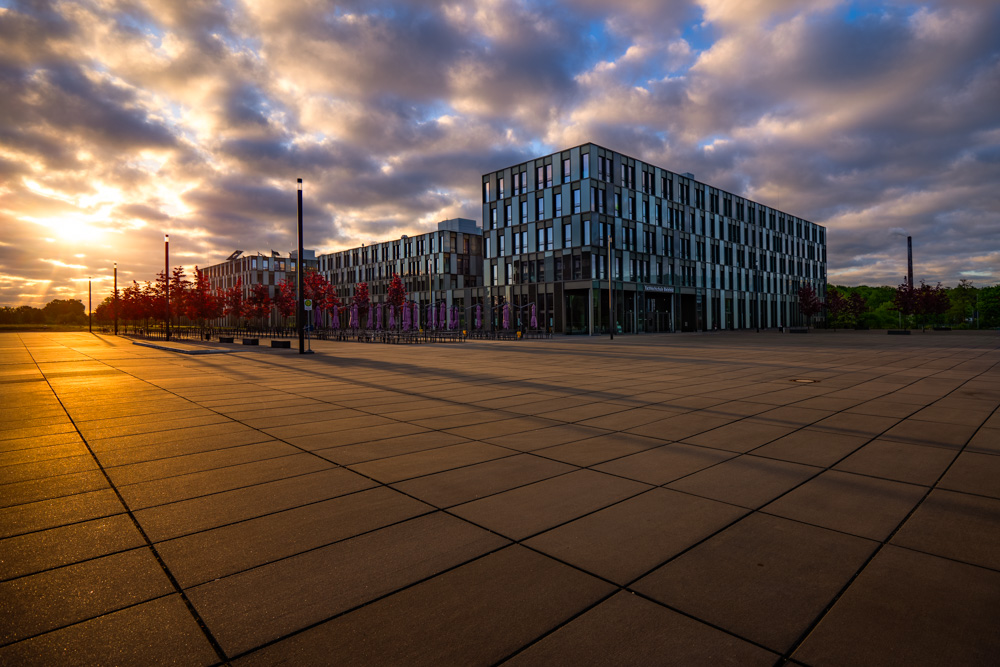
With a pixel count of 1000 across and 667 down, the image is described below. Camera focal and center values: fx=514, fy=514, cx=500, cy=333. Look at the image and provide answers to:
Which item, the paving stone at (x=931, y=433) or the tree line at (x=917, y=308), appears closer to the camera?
the paving stone at (x=931, y=433)

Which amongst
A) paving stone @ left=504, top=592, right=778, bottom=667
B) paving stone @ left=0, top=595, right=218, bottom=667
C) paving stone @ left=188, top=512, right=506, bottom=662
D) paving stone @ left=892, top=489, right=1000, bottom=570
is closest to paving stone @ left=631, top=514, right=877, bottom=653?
paving stone @ left=504, top=592, right=778, bottom=667

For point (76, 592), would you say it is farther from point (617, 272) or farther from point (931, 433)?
point (617, 272)

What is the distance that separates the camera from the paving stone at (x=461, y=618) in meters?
2.58

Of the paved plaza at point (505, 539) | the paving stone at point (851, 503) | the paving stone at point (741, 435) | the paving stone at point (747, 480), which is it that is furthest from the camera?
the paving stone at point (741, 435)

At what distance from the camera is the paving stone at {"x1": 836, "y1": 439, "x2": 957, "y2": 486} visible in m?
5.40

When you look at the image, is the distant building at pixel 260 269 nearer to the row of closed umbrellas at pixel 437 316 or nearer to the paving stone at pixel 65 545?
the row of closed umbrellas at pixel 437 316

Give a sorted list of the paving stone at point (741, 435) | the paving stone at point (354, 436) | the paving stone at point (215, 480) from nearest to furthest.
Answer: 1. the paving stone at point (215, 480)
2. the paving stone at point (741, 435)
3. the paving stone at point (354, 436)

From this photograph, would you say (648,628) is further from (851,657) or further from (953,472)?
(953,472)

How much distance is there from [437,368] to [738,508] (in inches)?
559

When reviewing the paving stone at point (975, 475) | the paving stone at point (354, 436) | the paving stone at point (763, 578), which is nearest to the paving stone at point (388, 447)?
the paving stone at point (354, 436)

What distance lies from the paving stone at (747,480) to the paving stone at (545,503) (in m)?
0.60

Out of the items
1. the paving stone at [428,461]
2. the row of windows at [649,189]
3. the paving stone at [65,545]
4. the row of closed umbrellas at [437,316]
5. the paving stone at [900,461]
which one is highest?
the row of windows at [649,189]

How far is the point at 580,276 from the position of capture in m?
55.9

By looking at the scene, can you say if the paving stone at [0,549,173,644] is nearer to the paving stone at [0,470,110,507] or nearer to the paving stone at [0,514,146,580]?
the paving stone at [0,514,146,580]
